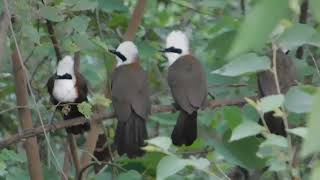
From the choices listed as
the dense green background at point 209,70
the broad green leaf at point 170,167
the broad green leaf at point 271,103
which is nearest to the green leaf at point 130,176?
the dense green background at point 209,70

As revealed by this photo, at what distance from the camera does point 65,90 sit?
341cm

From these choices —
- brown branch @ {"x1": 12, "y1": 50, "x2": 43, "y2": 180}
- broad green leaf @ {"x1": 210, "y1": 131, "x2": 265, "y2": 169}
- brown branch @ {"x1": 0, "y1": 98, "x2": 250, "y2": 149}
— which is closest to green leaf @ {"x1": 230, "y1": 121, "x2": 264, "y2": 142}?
broad green leaf @ {"x1": 210, "y1": 131, "x2": 265, "y2": 169}

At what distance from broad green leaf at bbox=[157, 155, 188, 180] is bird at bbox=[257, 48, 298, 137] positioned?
1.17m

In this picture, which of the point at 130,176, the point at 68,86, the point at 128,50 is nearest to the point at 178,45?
the point at 128,50

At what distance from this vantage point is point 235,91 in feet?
9.48

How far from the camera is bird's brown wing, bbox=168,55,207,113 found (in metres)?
2.98

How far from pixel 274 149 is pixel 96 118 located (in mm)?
1388

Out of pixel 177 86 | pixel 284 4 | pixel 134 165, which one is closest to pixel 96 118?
pixel 134 165

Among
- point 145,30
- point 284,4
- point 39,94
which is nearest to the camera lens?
point 284,4

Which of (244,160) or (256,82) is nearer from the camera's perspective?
(244,160)

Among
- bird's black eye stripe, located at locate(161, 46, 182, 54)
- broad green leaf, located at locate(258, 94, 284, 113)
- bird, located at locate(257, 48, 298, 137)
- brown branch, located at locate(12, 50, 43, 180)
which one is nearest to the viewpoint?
broad green leaf, located at locate(258, 94, 284, 113)

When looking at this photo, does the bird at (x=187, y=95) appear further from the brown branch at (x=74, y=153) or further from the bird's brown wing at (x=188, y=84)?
the brown branch at (x=74, y=153)

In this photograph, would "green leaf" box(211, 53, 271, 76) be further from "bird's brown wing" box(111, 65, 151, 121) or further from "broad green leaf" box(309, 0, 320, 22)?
"bird's brown wing" box(111, 65, 151, 121)

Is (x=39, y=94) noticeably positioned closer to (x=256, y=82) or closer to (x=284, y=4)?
(x=256, y=82)
